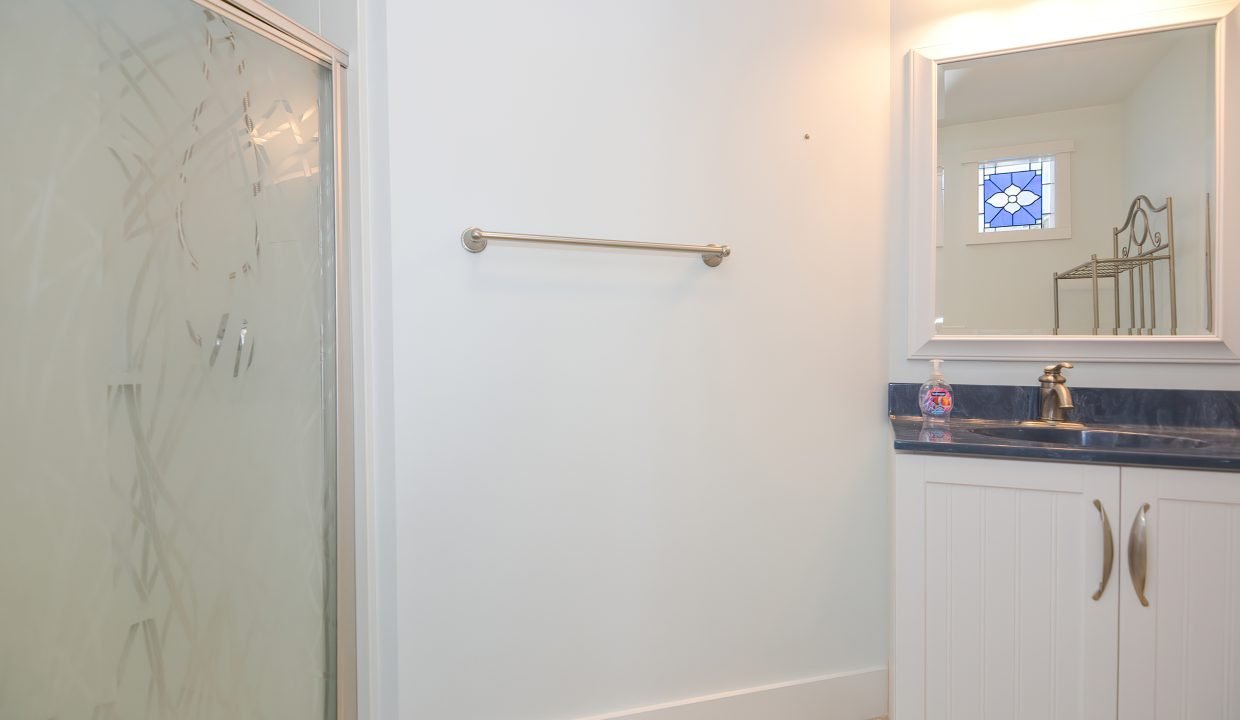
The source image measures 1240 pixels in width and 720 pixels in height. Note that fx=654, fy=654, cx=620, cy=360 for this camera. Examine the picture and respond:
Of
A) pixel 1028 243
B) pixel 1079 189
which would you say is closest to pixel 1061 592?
pixel 1028 243

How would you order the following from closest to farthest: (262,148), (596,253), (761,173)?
(262,148) < (596,253) < (761,173)

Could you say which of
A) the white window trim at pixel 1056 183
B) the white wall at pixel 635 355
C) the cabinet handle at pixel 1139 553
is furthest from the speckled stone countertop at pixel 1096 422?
the white window trim at pixel 1056 183

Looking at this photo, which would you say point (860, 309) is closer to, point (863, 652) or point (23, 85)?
point (863, 652)

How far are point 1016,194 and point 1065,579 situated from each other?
2.90ft

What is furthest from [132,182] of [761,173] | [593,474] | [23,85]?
[761,173]

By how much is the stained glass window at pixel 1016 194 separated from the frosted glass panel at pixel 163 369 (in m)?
1.48

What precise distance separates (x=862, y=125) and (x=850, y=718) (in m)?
1.47

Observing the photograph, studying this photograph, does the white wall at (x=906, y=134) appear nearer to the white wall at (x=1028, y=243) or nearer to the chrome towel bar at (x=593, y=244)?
the white wall at (x=1028, y=243)

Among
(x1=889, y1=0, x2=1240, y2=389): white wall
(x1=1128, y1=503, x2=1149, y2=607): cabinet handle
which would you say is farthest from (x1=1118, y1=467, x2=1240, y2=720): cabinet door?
(x1=889, y1=0, x2=1240, y2=389): white wall

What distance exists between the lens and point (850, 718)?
1612 millimetres

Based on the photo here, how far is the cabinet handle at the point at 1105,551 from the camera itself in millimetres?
1166

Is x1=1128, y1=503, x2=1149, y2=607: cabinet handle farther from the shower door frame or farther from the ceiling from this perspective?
the shower door frame

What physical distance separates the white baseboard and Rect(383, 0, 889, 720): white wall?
0.02 metres

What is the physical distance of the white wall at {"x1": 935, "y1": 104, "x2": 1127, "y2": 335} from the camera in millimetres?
1510
